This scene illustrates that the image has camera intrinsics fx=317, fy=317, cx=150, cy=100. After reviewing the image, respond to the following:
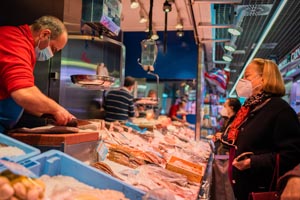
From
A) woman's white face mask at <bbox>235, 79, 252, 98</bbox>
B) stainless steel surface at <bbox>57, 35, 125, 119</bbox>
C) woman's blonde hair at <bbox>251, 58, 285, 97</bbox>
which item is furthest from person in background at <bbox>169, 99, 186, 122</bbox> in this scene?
woman's blonde hair at <bbox>251, 58, 285, 97</bbox>

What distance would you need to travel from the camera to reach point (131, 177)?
1966 mm

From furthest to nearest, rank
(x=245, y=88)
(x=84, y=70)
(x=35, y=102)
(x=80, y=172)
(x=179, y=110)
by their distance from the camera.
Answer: (x=179, y=110)
(x=84, y=70)
(x=245, y=88)
(x=35, y=102)
(x=80, y=172)

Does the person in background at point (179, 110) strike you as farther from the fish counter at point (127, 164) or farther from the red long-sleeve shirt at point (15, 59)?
the red long-sleeve shirt at point (15, 59)

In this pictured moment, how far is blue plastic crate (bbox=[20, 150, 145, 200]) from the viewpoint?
4.61ft

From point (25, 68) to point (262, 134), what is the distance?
1676 mm

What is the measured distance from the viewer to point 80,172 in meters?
1.47

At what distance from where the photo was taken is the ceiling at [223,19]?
5496 mm

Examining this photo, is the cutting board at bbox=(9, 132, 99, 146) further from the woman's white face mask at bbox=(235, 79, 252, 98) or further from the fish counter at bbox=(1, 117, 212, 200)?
the woman's white face mask at bbox=(235, 79, 252, 98)

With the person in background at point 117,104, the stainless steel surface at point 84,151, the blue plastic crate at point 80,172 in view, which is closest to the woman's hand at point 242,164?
the stainless steel surface at point 84,151

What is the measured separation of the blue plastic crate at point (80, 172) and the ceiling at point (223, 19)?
2.08m

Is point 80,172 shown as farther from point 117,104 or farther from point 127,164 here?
point 117,104

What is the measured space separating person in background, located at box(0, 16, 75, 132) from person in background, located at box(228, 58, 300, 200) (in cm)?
133

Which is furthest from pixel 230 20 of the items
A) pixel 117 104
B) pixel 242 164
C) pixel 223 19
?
pixel 242 164

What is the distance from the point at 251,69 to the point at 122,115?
9.05 ft
